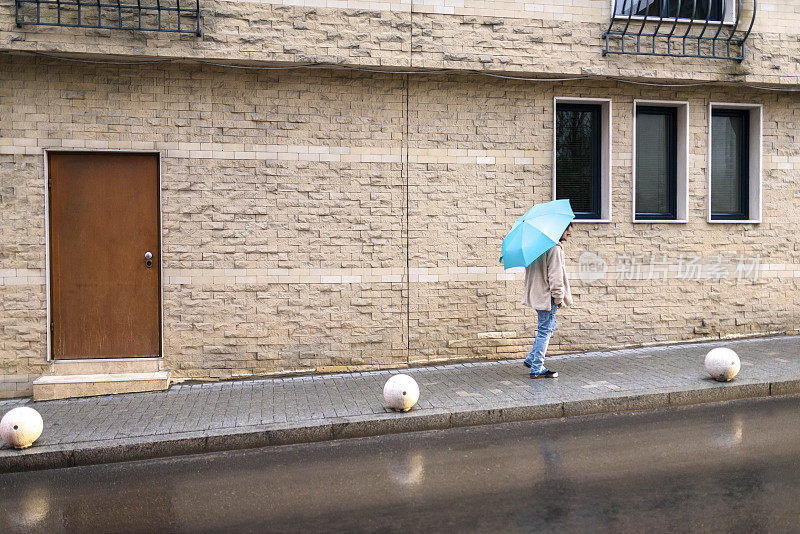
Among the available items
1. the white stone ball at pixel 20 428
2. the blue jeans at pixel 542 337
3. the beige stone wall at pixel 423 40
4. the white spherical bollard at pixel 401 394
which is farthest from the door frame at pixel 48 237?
the blue jeans at pixel 542 337

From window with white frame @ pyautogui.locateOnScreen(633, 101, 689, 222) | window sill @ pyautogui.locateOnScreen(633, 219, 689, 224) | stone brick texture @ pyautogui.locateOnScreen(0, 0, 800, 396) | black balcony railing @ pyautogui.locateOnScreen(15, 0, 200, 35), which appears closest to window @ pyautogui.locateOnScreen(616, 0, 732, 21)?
stone brick texture @ pyautogui.locateOnScreen(0, 0, 800, 396)

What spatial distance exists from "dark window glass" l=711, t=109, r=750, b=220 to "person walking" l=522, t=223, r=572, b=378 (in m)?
3.65

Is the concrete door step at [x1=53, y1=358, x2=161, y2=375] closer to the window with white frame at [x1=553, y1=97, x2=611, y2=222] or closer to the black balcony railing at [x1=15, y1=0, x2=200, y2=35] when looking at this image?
the black balcony railing at [x1=15, y1=0, x2=200, y2=35]

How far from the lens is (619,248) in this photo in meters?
10.4

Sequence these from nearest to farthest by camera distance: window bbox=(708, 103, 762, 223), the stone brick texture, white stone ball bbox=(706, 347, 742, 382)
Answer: white stone ball bbox=(706, 347, 742, 382)
the stone brick texture
window bbox=(708, 103, 762, 223)

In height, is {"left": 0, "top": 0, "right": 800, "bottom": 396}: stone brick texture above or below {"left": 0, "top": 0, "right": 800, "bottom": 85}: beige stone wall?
below

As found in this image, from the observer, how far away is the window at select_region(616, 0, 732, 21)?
10.3 metres

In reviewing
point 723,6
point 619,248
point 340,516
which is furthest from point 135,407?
point 723,6

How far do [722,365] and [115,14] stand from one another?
26.9ft

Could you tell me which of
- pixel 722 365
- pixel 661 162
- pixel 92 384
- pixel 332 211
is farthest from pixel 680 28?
pixel 92 384

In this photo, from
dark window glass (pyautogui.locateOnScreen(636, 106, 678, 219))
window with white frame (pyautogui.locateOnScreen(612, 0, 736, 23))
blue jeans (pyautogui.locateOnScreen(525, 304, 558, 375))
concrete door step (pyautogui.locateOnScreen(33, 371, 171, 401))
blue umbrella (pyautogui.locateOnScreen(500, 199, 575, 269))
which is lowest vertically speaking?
concrete door step (pyautogui.locateOnScreen(33, 371, 171, 401))

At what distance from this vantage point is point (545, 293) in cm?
872

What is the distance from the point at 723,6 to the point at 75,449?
33.8 ft

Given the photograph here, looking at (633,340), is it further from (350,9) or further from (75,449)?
(75,449)
